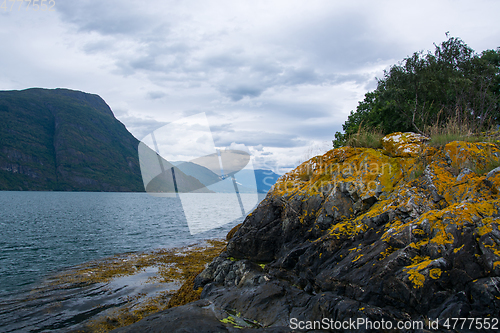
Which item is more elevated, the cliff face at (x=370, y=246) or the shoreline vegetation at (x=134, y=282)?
the cliff face at (x=370, y=246)

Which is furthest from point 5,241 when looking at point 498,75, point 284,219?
point 498,75

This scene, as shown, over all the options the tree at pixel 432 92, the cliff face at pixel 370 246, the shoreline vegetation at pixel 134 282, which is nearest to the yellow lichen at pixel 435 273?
the cliff face at pixel 370 246

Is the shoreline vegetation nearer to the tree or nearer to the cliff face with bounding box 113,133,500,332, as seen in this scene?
the cliff face with bounding box 113,133,500,332

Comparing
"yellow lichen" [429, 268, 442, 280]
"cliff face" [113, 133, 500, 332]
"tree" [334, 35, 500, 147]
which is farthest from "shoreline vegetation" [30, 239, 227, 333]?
"tree" [334, 35, 500, 147]

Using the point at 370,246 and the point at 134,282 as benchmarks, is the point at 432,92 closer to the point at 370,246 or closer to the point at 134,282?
the point at 370,246

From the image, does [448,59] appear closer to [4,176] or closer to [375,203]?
[375,203]

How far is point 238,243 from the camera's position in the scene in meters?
9.99

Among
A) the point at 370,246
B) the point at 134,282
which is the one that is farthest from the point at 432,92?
the point at 134,282

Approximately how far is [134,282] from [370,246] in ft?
42.2

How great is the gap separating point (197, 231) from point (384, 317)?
32.2 m

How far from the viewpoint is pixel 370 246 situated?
654 cm

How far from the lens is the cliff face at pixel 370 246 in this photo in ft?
15.9

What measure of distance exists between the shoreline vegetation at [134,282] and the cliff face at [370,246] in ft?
8.96

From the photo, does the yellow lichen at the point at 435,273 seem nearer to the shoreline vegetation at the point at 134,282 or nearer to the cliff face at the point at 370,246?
the cliff face at the point at 370,246
